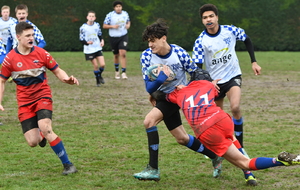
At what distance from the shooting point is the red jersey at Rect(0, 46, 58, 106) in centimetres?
630

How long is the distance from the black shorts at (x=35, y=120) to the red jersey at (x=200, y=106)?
5.73 ft

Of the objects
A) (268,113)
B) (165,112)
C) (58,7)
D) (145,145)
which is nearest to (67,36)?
(58,7)

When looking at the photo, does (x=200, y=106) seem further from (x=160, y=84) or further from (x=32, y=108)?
(x=32, y=108)

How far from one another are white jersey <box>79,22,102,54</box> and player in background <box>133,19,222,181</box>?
941 cm

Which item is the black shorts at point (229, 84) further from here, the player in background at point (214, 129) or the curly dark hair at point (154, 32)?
the player in background at point (214, 129)

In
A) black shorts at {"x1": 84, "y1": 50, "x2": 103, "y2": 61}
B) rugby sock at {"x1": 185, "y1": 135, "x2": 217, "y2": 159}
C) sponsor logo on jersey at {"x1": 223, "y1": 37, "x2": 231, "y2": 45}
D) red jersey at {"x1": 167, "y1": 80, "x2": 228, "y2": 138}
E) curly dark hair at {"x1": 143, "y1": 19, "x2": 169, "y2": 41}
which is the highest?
curly dark hair at {"x1": 143, "y1": 19, "x2": 169, "y2": 41}

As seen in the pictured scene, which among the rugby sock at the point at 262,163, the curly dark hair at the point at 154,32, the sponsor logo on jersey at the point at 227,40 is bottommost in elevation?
the rugby sock at the point at 262,163

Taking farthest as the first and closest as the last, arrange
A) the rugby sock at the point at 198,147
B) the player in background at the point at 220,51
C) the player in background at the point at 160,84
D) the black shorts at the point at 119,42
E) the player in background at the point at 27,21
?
the black shorts at the point at 119,42 → the player in background at the point at 27,21 → the player in background at the point at 220,51 → the rugby sock at the point at 198,147 → the player in background at the point at 160,84

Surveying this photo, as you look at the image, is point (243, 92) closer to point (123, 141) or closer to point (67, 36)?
point (123, 141)

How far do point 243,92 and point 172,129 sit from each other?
25.2 feet

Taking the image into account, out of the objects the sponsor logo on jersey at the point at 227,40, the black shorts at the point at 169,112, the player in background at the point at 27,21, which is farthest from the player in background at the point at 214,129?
the player in background at the point at 27,21

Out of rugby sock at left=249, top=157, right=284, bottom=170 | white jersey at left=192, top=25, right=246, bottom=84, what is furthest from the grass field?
white jersey at left=192, top=25, right=246, bottom=84

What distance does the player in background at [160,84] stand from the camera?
221 inches

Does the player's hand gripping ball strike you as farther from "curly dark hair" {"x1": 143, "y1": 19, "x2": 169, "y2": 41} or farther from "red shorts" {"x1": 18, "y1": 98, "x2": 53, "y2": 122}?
"red shorts" {"x1": 18, "y1": 98, "x2": 53, "y2": 122}
